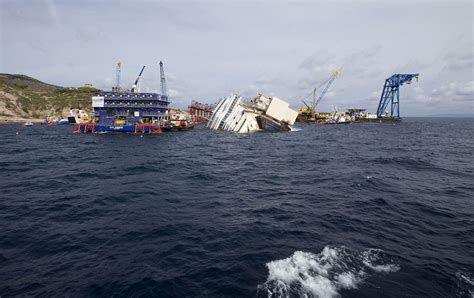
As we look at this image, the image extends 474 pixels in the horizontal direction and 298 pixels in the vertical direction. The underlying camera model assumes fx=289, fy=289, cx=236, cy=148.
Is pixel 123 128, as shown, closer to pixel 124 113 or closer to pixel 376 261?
pixel 124 113

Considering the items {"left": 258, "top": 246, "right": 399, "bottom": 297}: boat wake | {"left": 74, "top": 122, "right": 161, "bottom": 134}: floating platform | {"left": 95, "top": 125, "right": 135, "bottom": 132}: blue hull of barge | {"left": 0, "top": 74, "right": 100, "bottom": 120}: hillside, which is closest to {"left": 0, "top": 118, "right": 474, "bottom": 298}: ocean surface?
{"left": 258, "top": 246, "right": 399, "bottom": 297}: boat wake

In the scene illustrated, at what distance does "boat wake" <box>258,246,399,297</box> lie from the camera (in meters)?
12.0

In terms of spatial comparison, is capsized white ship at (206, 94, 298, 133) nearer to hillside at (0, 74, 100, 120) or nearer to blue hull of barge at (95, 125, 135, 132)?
blue hull of barge at (95, 125, 135, 132)

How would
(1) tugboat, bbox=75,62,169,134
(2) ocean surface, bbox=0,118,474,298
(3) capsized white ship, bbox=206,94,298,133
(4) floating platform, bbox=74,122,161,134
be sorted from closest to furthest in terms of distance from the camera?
1. (2) ocean surface, bbox=0,118,474,298
2. (4) floating platform, bbox=74,122,161,134
3. (1) tugboat, bbox=75,62,169,134
4. (3) capsized white ship, bbox=206,94,298,133

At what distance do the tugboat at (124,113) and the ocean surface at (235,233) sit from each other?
195 feet

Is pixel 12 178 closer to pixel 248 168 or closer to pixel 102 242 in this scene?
pixel 102 242

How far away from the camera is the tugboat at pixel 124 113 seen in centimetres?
9375

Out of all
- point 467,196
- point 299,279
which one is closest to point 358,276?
point 299,279

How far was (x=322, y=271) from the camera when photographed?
531 inches

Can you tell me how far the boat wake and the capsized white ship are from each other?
80761mm

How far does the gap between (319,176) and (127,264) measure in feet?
81.6

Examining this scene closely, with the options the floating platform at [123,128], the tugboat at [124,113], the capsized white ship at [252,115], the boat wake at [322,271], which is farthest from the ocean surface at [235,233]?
the capsized white ship at [252,115]

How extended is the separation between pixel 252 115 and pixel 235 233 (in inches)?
3261

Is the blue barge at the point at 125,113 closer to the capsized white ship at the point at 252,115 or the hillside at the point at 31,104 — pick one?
the capsized white ship at the point at 252,115
